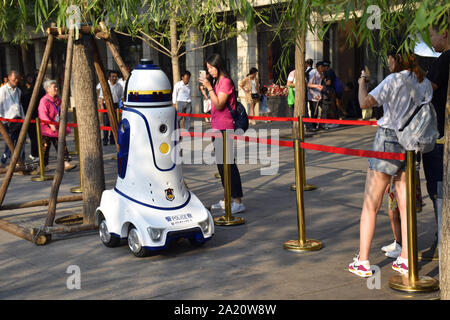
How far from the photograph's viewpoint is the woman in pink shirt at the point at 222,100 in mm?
7453

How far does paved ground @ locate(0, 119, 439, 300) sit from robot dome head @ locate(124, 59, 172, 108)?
1438 millimetres

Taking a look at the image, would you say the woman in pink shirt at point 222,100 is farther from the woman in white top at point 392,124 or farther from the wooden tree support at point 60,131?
the woman in white top at point 392,124

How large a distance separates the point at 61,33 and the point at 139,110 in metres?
1.78

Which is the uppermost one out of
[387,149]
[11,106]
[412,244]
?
[11,106]

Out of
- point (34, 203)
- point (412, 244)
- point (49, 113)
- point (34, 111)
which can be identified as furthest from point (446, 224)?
point (34, 111)

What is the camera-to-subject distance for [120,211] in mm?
6277

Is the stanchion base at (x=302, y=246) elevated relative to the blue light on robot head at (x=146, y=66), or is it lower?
lower

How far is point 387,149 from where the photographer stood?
17.0 ft

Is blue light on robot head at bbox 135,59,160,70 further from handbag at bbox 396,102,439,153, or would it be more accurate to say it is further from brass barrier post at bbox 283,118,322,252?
handbag at bbox 396,102,439,153

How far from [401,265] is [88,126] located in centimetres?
381

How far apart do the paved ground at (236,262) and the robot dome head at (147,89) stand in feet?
4.72

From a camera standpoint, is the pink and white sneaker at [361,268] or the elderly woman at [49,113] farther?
the elderly woman at [49,113]

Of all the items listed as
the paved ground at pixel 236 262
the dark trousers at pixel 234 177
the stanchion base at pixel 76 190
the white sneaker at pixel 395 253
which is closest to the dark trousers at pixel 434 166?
the white sneaker at pixel 395 253

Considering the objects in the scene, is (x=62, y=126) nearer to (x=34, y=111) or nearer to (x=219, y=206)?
(x=219, y=206)
